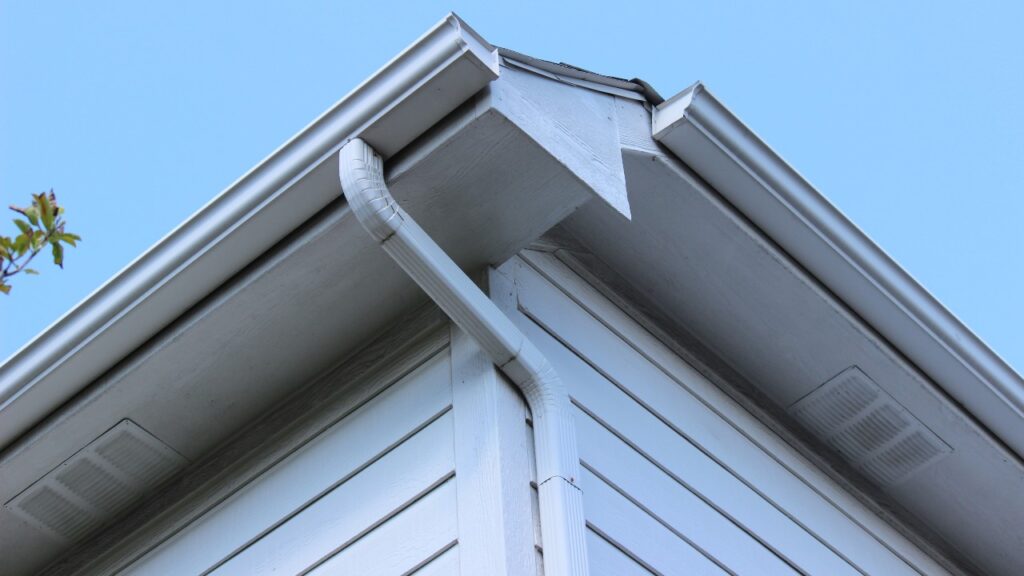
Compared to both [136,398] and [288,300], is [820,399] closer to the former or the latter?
[288,300]

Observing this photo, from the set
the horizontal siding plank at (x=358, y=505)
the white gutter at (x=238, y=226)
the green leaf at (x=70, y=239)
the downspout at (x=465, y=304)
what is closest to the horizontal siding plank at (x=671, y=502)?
the downspout at (x=465, y=304)

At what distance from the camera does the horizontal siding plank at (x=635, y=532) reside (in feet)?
9.50

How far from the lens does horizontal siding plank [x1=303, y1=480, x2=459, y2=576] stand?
2.74 meters

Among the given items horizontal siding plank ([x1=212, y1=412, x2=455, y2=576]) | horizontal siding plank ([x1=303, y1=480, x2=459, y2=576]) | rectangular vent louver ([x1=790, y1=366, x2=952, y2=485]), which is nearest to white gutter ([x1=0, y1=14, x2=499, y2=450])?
horizontal siding plank ([x1=212, y1=412, x2=455, y2=576])

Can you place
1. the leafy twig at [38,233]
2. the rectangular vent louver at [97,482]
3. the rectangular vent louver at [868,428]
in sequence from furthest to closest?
the rectangular vent louver at [868,428], the rectangular vent louver at [97,482], the leafy twig at [38,233]

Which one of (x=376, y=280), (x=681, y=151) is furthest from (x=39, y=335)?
(x=681, y=151)

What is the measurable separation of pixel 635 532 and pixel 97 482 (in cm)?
140

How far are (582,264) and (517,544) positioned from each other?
43.5 inches

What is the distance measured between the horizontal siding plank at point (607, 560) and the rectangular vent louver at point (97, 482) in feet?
3.96

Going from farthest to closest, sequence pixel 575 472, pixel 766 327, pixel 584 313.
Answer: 1. pixel 766 327
2. pixel 584 313
3. pixel 575 472

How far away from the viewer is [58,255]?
2.61 metres

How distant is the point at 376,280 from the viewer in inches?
125

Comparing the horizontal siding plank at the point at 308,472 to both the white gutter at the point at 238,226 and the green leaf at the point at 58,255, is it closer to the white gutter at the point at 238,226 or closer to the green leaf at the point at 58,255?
the white gutter at the point at 238,226

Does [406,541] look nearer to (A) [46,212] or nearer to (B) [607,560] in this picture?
(B) [607,560]
